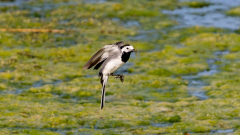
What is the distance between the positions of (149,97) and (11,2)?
9.80 meters

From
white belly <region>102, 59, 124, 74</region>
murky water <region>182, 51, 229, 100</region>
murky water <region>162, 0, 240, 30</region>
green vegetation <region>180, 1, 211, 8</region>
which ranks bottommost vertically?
murky water <region>182, 51, 229, 100</region>

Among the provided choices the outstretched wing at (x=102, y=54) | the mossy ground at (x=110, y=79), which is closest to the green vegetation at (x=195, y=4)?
the mossy ground at (x=110, y=79)

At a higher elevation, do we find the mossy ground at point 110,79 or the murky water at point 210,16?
the murky water at point 210,16

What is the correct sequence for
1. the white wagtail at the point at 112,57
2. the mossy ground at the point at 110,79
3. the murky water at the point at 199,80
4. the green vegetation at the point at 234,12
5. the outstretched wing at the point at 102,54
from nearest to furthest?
1. the white wagtail at the point at 112,57
2. the outstretched wing at the point at 102,54
3. the mossy ground at the point at 110,79
4. the murky water at the point at 199,80
5. the green vegetation at the point at 234,12

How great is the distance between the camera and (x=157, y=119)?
8.02 metres

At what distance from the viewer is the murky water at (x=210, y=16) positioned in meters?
14.4

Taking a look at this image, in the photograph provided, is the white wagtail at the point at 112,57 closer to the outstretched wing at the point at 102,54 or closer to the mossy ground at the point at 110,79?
the outstretched wing at the point at 102,54

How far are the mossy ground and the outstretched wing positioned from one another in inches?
70.1

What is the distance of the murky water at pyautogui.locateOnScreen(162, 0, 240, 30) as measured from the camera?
1439 centimetres

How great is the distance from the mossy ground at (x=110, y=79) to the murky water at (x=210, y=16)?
21.4 inches

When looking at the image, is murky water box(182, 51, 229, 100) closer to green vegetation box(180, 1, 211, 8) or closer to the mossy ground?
the mossy ground

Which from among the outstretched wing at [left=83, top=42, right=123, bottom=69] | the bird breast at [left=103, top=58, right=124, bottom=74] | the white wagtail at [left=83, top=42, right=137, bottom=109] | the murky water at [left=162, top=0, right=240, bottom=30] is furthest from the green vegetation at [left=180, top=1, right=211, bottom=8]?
the bird breast at [left=103, top=58, right=124, bottom=74]

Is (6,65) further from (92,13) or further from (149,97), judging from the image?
(92,13)

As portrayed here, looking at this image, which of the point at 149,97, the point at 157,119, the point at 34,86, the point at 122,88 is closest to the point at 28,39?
the point at 34,86
